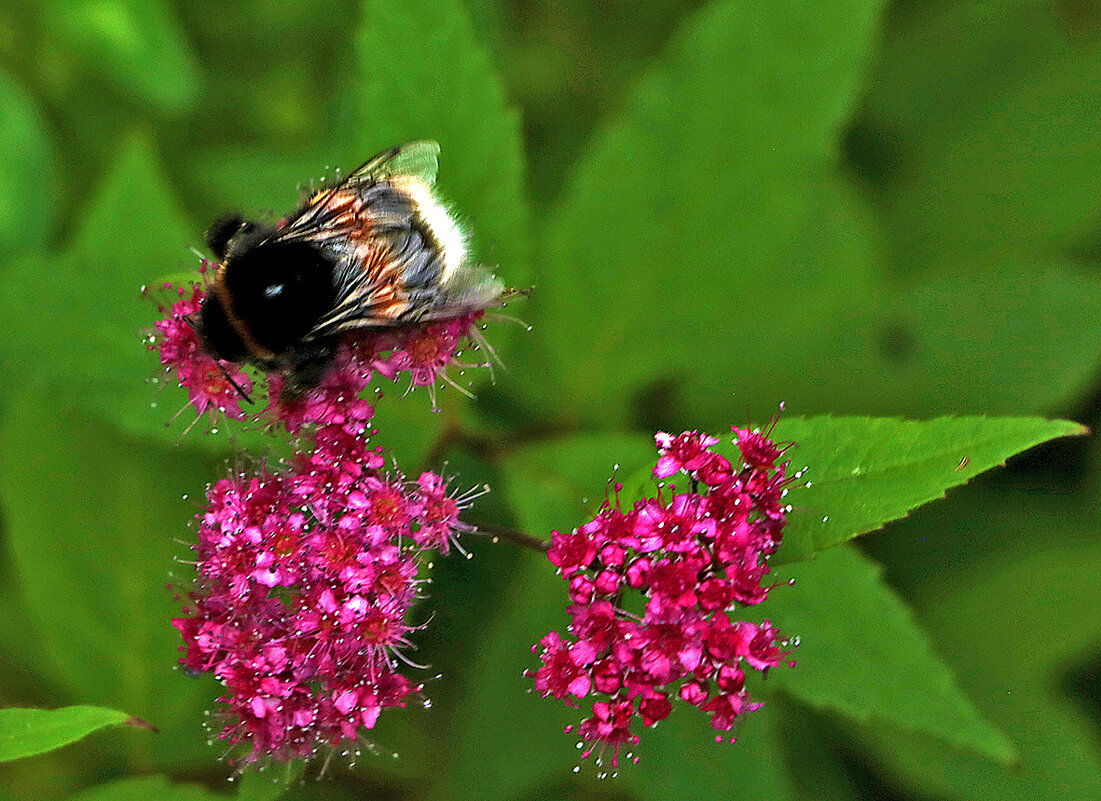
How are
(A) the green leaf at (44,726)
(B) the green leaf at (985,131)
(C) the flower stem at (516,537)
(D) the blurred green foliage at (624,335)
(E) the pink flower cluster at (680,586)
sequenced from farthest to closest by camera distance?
(B) the green leaf at (985,131) → (D) the blurred green foliage at (624,335) → (C) the flower stem at (516,537) → (E) the pink flower cluster at (680,586) → (A) the green leaf at (44,726)

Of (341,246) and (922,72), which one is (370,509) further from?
(922,72)

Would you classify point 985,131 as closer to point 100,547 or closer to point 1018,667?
point 1018,667

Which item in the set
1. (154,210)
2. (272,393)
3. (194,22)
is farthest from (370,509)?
(194,22)

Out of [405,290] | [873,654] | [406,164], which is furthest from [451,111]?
[873,654]

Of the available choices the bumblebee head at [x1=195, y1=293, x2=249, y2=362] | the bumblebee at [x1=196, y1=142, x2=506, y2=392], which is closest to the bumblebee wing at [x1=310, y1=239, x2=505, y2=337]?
the bumblebee at [x1=196, y1=142, x2=506, y2=392]

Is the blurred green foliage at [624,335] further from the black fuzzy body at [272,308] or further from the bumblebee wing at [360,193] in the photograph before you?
the black fuzzy body at [272,308]

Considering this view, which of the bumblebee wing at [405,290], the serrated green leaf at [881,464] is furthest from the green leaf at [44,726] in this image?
the serrated green leaf at [881,464]
